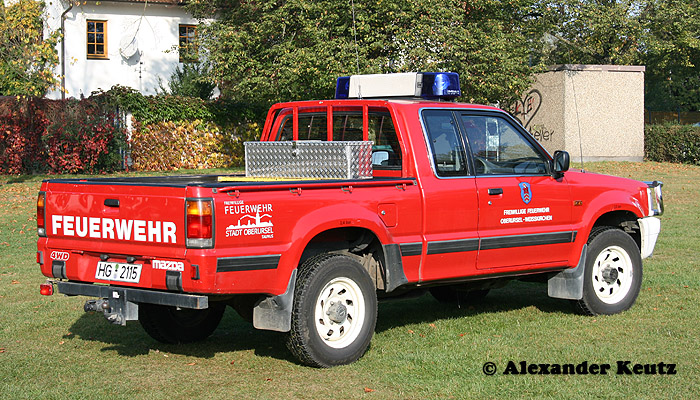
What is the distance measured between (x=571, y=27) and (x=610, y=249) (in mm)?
20688

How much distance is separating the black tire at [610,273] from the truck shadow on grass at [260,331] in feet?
1.25

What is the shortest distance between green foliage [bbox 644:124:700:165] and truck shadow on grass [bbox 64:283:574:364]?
73.6 feet

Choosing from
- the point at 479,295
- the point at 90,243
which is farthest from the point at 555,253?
the point at 90,243

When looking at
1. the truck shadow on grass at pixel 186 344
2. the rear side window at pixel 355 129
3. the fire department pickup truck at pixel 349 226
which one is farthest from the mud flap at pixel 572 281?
the truck shadow on grass at pixel 186 344

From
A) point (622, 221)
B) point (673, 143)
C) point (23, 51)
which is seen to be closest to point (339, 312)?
point (622, 221)

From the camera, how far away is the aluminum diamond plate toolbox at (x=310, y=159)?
6.80m

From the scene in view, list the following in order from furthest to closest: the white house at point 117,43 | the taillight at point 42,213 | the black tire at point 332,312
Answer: the white house at point 117,43, the taillight at point 42,213, the black tire at point 332,312

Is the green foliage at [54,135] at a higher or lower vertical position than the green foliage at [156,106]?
lower

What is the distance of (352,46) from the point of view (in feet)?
69.9

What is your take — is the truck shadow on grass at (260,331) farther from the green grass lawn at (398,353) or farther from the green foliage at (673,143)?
the green foliage at (673,143)

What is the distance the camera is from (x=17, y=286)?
9.60 meters

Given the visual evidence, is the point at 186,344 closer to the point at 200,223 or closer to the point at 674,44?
the point at 200,223

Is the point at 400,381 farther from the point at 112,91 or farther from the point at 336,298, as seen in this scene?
the point at 112,91

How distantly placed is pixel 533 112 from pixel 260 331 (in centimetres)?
2372
